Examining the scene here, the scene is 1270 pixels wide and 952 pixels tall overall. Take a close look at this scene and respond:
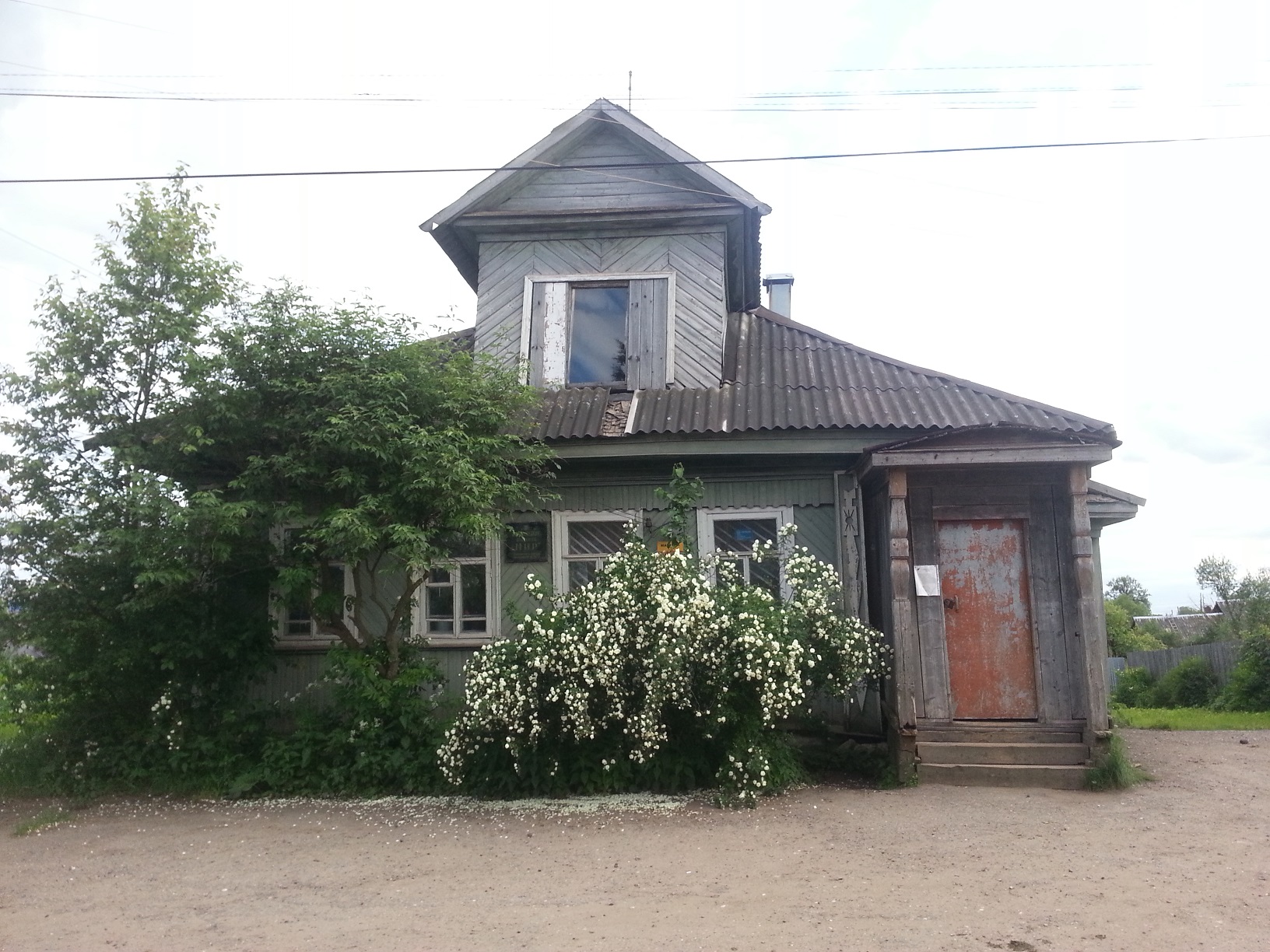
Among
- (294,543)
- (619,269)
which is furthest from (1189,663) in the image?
(294,543)

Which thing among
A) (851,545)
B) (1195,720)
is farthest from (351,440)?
(1195,720)

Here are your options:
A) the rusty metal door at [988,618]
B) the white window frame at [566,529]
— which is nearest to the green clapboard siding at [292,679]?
the white window frame at [566,529]

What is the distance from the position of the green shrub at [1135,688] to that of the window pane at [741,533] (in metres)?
15.9

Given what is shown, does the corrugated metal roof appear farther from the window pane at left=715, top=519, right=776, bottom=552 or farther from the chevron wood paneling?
the window pane at left=715, top=519, right=776, bottom=552

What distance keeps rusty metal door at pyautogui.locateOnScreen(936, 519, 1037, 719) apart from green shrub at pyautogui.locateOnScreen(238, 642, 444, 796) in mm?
4941

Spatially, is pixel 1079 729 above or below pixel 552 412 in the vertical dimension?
below

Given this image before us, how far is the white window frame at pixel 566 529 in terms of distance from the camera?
34.2ft

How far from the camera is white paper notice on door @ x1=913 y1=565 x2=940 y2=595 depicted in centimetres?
909

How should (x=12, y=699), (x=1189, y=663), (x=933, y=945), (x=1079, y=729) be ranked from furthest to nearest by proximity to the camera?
(x=1189, y=663)
(x=12, y=699)
(x=1079, y=729)
(x=933, y=945)

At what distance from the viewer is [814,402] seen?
10367mm

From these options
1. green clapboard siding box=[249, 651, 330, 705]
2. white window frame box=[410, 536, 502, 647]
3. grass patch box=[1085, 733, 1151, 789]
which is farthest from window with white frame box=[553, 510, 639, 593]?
grass patch box=[1085, 733, 1151, 789]

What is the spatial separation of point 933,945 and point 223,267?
855 cm

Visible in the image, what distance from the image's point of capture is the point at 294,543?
32.4 ft

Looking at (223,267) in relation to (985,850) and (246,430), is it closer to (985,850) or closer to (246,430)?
(246,430)
